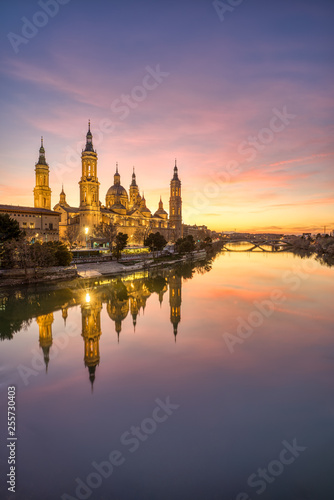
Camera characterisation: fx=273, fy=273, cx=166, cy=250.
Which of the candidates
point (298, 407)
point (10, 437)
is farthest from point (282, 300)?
point (10, 437)

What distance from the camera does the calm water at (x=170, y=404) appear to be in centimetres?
735

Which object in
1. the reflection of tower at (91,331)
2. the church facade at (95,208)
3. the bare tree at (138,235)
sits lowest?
the reflection of tower at (91,331)

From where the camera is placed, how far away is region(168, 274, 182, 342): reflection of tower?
2155cm

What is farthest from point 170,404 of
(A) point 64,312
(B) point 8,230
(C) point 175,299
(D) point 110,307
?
(B) point 8,230

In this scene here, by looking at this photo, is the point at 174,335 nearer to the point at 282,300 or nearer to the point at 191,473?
the point at 191,473

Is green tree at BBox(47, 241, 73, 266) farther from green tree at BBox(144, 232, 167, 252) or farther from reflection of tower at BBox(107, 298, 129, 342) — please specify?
green tree at BBox(144, 232, 167, 252)

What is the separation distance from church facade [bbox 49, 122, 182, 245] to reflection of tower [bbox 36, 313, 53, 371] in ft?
175

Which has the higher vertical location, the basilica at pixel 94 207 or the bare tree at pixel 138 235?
the basilica at pixel 94 207

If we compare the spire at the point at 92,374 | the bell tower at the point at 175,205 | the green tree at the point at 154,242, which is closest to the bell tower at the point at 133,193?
the bell tower at the point at 175,205

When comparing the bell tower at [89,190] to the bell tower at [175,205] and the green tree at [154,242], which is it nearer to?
the green tree at [154,242]

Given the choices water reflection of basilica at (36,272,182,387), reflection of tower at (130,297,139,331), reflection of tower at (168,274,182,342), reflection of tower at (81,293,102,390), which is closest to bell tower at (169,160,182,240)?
reflection of tower at (168,274,182,342)

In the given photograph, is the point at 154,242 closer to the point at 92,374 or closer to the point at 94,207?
the point at 94,207

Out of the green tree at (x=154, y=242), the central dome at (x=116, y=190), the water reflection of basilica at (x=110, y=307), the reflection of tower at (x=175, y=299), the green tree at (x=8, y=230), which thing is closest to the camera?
the water reflection of basilica at (x=110, y=307)

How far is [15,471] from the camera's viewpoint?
748 centimetres
